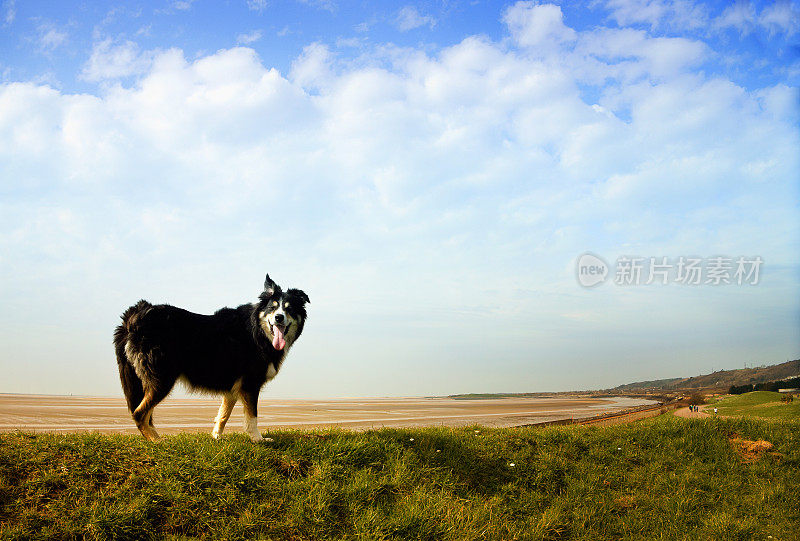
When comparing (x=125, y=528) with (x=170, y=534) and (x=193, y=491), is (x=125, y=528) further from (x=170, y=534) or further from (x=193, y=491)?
(x=193, y=491)

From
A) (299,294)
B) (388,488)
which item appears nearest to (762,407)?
(388,488)

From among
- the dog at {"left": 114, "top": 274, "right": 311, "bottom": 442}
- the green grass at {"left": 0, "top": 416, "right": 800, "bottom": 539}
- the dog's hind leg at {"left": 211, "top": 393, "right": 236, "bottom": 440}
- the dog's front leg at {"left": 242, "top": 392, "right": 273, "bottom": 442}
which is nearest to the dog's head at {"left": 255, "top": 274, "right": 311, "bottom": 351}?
the dog at {"left": 114, "top": 274, "right": 311, "bottom": 442}

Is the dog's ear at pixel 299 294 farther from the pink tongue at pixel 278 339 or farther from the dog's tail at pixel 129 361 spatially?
the dog's tail at pixel 129 361

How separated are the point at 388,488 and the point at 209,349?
3.21 meters

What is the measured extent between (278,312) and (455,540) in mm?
3730

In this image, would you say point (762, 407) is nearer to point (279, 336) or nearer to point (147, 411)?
point (279, 336)

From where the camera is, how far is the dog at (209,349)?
674 cm

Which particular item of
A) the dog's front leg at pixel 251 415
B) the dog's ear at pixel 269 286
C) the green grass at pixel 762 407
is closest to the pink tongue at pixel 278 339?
the dog's ear at pixel 269 286

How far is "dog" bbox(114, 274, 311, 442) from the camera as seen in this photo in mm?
6738

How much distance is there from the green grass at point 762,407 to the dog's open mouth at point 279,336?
1569 centimetres

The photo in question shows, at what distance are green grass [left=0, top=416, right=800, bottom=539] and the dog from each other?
0.65 metres

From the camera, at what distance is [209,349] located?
7117 millimetres

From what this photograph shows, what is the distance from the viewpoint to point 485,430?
10227 mm

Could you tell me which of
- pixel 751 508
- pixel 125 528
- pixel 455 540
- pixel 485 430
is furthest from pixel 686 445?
pixel 125 528
